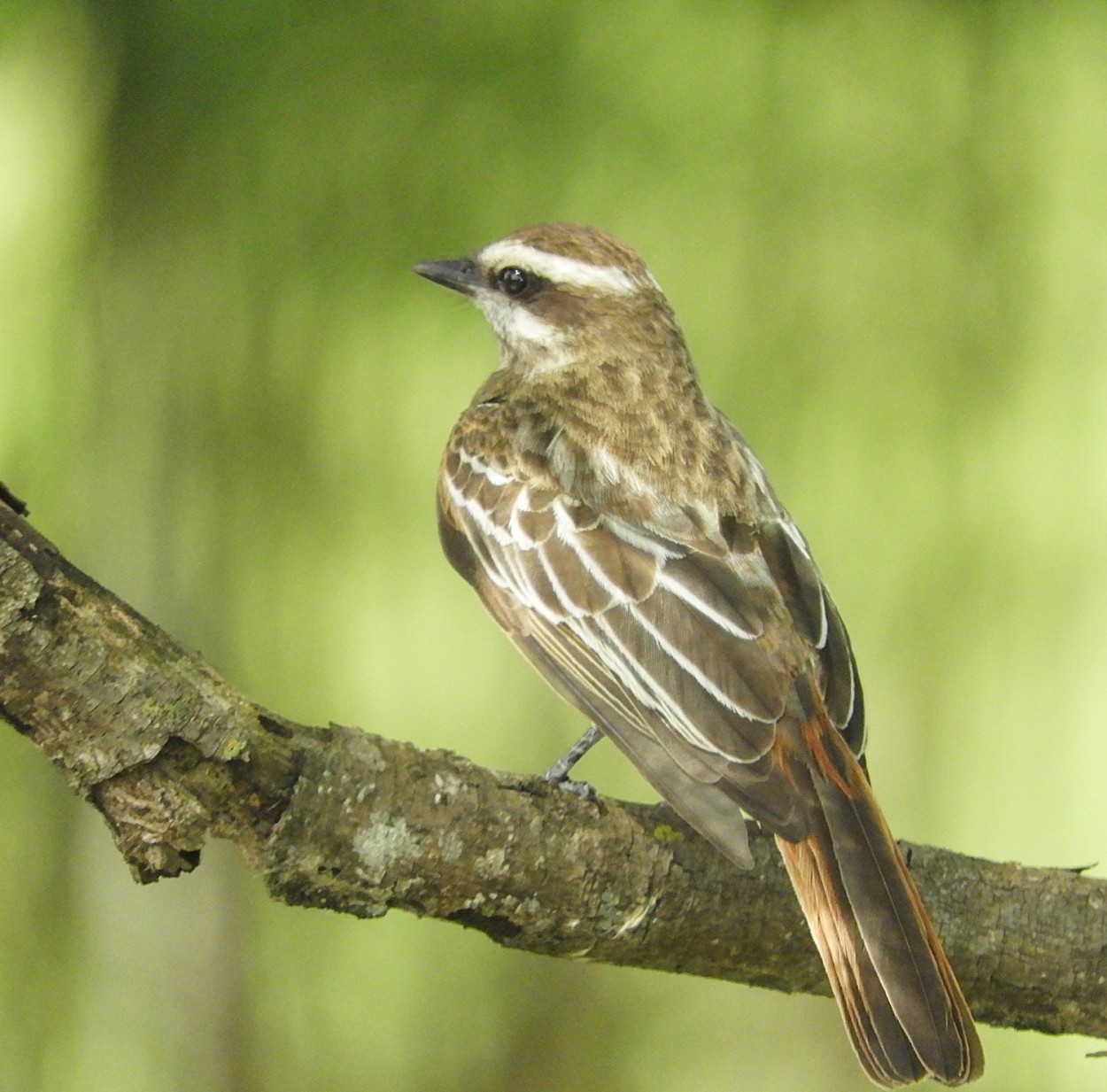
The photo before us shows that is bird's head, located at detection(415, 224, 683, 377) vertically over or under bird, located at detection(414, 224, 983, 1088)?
over

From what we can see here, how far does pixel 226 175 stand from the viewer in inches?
104

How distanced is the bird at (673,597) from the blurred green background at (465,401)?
2.54 feet

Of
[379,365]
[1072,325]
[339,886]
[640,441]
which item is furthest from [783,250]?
[339,886]

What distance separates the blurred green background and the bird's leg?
100 centimetres

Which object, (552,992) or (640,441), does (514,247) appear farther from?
(552,992)

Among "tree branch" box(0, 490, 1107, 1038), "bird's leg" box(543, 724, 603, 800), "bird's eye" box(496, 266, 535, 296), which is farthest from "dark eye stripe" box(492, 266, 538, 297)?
"tree branch" box(0, 490, 1107, 1038)

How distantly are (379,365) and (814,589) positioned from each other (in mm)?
1286

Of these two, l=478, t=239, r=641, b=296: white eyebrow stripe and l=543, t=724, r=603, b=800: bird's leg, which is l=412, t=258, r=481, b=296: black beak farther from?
l=543, t=724, r=603, b=800: bird's leg

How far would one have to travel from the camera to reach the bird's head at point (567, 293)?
1856mm

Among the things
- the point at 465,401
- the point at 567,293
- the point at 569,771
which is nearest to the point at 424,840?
the point at 569,771

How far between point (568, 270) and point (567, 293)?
36mm

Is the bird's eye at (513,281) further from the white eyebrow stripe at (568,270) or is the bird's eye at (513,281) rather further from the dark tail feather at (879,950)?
the dark tail feather at (879,950)

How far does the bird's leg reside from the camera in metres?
1.41

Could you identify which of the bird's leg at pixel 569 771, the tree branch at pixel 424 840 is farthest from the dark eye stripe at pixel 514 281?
the tree branch at pixel 424 840
